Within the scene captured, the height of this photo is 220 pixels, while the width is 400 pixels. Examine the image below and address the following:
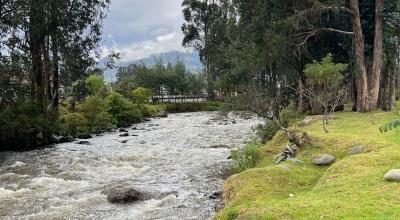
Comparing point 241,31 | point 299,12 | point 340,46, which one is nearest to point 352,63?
→ point 340,46

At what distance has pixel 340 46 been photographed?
32.6 meters

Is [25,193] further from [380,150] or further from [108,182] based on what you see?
[380,150]

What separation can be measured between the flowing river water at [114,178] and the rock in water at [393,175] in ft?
16.7

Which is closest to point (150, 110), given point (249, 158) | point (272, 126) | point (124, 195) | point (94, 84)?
point (94, 84)

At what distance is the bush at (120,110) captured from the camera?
47.1 m

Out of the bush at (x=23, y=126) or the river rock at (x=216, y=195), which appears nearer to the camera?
the river rock at (x=216, y=195)

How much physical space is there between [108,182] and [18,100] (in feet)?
49.0

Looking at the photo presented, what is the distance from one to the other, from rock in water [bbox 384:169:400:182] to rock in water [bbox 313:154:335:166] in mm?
3488

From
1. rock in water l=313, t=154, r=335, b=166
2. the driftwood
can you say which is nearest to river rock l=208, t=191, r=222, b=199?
the driftwood

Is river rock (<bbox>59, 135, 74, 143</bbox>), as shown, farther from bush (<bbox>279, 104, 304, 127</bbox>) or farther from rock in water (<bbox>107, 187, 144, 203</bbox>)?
rock in water (<bbox>107, 187, 144, 203</bbox>)

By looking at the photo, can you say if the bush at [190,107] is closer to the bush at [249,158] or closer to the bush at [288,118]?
the bush at [288,118]

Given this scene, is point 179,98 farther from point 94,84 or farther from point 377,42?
point 377,42

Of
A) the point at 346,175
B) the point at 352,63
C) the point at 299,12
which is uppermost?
the point at 299,12

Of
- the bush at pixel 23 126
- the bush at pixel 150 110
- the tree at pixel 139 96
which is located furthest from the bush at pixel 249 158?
the tree at pixel 139 96
